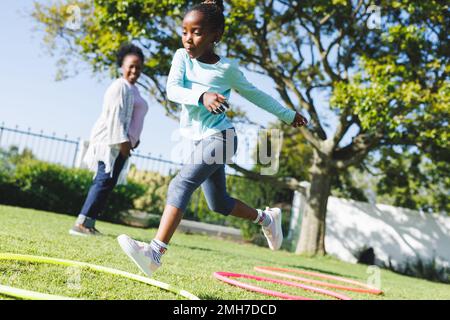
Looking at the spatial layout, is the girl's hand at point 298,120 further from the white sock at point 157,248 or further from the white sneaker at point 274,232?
the white sock at point 157,248

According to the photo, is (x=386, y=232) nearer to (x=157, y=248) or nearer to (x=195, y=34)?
(x=157, y=248)

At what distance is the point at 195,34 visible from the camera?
3.03 metres

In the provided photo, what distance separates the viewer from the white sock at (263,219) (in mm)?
3807

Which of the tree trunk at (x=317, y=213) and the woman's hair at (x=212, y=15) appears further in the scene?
the tree trunk at (x=317, y=213)

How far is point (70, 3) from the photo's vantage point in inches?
609

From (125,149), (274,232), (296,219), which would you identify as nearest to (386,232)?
(296,219)

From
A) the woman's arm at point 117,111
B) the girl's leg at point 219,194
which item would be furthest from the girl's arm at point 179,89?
the woman's arm at point 117,111

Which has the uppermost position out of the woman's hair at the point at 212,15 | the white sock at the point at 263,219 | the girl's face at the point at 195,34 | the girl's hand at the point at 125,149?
the woman's hair at the point at 212,15

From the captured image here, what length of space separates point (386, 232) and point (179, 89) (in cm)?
1305

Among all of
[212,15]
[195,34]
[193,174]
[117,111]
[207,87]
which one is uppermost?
[212,15]

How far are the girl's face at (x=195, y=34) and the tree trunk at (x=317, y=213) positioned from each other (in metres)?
10.0

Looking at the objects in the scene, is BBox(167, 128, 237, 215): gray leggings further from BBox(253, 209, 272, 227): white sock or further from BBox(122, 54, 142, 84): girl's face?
BBox(122, 54, 142, 84): girl's face

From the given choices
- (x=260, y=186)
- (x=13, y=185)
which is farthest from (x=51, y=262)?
(x=260, y=186)

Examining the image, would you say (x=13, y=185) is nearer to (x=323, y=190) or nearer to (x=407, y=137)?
(x=323, y=190)
